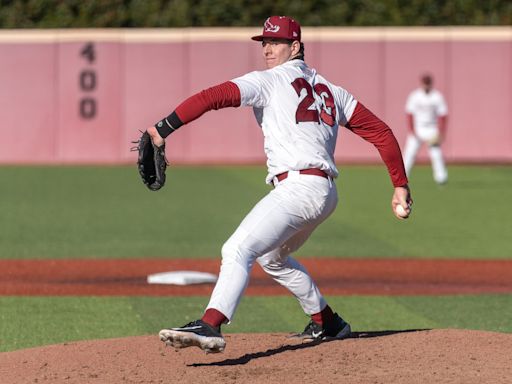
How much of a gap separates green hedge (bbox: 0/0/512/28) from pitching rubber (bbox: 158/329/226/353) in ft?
70.8

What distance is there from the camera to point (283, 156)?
22.2ft

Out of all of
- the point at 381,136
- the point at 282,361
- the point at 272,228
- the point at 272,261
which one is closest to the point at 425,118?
the point at 381,136

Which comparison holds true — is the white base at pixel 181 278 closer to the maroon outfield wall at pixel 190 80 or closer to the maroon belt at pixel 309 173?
the maroon belt at pixel 309 173

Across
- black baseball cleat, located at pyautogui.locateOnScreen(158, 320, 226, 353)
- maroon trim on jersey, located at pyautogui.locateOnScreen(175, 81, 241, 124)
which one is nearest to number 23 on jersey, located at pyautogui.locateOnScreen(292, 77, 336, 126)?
maroon trim on jersey, located at pyautogui.locateOnScreen(175, 81, 241, 124)

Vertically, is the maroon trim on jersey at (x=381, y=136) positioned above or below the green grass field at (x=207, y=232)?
above

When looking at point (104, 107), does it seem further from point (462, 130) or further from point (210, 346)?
point (210, 346)

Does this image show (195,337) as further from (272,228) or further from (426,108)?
(426,108)

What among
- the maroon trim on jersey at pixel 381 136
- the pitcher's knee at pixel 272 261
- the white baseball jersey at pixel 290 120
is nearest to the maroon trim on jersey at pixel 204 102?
the white baseball jersey at pixel 290 120

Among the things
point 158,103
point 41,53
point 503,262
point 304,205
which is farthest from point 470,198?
point 304,205

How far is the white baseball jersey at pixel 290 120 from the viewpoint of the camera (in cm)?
672

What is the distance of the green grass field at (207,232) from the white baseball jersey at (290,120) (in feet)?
Result: 7.27

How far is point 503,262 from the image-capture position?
40.9 ft

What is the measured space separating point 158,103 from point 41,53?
275cm

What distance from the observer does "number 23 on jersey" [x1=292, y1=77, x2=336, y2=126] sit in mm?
6809
